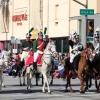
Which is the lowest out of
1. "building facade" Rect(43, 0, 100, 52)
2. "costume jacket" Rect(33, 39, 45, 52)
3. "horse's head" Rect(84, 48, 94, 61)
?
"horse's head" Rect(84, 48, 94, 61)

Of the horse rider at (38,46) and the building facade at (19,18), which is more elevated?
the building facade at (19,18)

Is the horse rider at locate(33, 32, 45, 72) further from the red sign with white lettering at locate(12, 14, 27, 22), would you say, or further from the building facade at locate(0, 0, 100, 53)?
the red sign with white lettering at locate(12, 14, 27, 22)

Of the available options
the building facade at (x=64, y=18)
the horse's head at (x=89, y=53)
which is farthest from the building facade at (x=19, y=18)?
the horse's head at (x=89, y=53)

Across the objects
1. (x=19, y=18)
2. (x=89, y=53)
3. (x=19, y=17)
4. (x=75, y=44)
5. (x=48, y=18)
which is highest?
(x=19, y=17)

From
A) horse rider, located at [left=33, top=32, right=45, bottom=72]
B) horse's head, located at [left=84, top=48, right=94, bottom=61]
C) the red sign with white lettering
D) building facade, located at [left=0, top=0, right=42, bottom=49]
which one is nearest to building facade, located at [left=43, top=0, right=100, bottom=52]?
building facade, located at [left=0, top=0, right=42, bottom=49]

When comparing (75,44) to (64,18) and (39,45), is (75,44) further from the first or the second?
(64,18)

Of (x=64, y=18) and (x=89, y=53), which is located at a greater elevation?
(x=64, y=18)

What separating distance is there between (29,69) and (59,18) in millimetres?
30547

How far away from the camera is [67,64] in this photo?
23.2 m

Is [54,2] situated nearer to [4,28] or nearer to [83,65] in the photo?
[4,28]

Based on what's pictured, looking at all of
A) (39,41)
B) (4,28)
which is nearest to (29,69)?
(39,41)

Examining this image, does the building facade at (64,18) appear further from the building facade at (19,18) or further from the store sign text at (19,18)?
the store sign text at (19,18)

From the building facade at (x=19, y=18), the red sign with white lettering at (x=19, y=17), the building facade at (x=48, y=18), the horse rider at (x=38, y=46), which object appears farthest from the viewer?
the red sign with white lettering at (x=19, y=17)

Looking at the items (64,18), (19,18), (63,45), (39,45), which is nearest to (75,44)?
(39,45)
